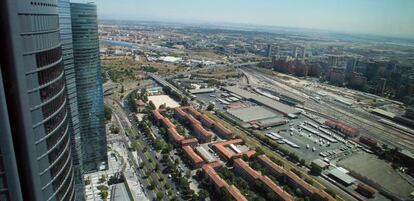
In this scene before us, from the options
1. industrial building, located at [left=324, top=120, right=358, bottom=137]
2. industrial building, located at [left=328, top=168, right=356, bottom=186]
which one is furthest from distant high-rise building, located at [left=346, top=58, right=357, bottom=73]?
industrial building, located at [left=328, top=168, right=356, bottom=186]

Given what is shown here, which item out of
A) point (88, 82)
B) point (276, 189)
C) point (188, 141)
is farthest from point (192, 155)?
point (88, 82)

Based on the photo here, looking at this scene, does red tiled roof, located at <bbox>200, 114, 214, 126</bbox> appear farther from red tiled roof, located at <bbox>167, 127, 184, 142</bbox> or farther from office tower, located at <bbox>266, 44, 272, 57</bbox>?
office tower, located at <bbox>266, 44, 272, 57</bbox>

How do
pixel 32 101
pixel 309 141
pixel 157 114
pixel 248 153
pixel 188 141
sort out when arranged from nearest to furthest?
pixel 32 101
pixel 248 153
pixel 188 141
pixel 309 141
pixel 157 114

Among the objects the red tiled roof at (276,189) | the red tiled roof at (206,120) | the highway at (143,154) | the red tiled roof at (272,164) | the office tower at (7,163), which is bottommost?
the highway at (143,154)

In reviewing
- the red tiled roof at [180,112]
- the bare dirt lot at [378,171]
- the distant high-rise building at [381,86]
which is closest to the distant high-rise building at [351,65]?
the distant high-rise building at [381,86]

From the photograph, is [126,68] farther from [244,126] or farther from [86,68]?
[86,68]

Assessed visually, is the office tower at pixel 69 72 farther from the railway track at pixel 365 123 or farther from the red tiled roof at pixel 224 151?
the railway track at pixel 365 123

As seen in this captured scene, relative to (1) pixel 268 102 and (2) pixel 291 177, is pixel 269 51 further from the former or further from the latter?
(2) pixel 291 177
